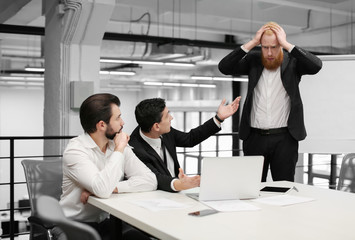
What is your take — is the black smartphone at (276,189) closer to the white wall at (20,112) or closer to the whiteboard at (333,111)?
the whiteboard at (333,111)

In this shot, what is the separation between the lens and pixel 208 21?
1059 cm

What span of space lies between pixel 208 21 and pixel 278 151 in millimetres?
8090

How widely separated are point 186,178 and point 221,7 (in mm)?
7372

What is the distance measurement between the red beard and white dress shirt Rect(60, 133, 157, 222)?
1072 mm

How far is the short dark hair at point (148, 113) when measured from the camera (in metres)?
2.55

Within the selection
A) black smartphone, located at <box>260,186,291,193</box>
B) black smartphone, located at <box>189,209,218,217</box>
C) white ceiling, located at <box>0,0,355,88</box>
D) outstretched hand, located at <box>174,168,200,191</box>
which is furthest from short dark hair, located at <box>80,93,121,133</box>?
white ceiling, located at <box>0,0,355,88</box>

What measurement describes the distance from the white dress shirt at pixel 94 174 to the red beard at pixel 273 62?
42.2 inches

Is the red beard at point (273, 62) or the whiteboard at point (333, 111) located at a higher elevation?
the red beard at point (273, 62)

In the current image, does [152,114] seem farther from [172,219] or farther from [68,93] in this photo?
[68,93]

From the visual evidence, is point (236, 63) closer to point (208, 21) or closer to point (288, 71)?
point (288, 71)

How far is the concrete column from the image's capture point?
A: 493cm

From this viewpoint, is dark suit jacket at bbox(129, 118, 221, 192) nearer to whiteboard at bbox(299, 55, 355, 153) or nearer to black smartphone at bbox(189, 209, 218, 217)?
black smartphone at bbox(189, 209, 218, 217)

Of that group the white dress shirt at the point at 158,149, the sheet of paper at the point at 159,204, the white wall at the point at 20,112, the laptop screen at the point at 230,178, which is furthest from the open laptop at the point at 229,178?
the white wall at the point at 20,112

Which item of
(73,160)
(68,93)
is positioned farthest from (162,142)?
(68,93)
